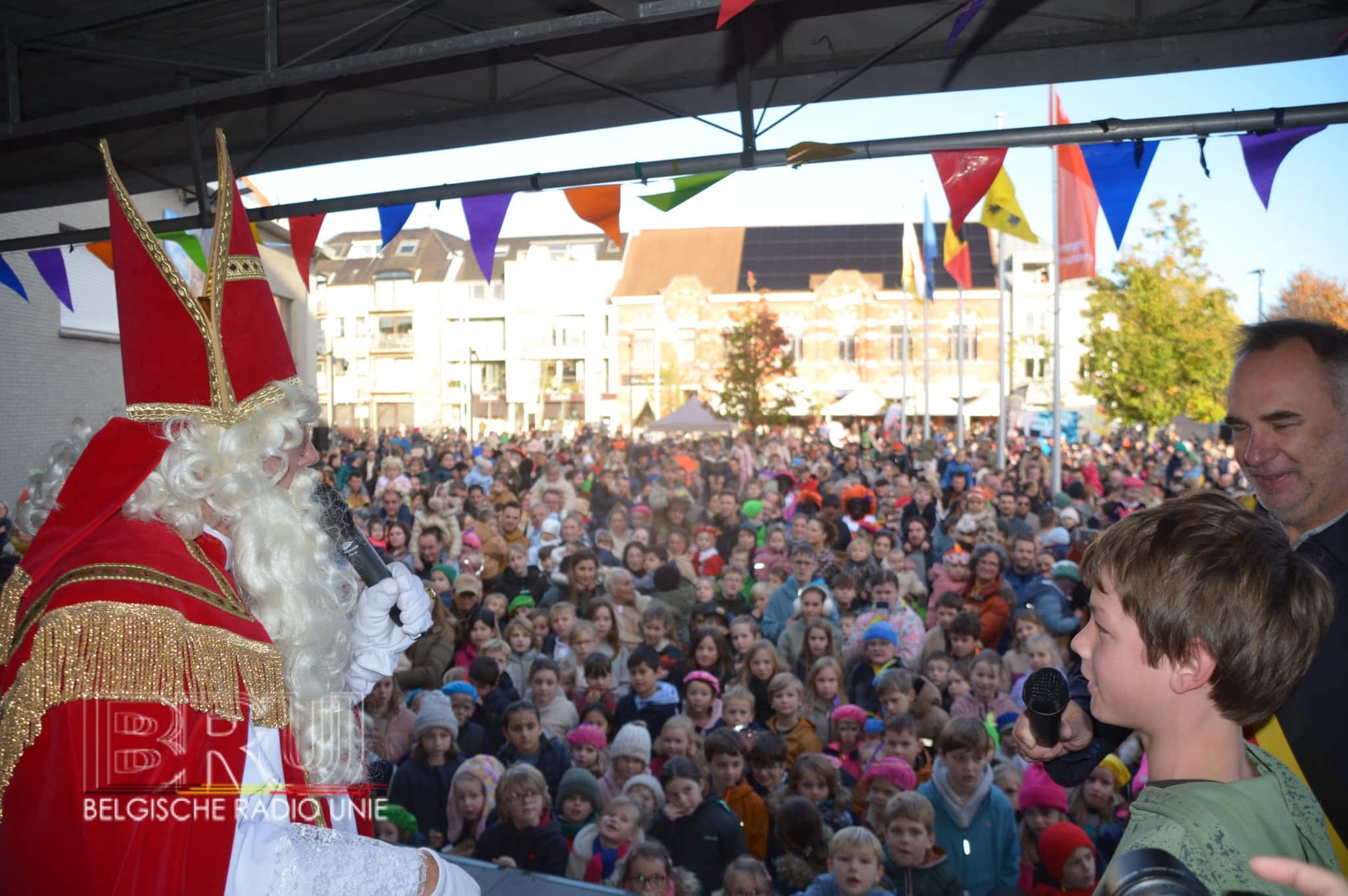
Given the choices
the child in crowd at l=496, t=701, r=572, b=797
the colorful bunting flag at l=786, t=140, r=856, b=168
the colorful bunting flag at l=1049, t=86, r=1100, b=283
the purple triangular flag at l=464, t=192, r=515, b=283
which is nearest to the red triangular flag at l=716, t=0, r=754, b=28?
the colorful bunting flag at l=786, t=140, r=856, b=168

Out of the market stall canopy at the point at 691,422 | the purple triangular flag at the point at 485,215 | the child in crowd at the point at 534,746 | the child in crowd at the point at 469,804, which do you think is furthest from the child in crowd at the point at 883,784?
the market stall canopy at the point at 691,422

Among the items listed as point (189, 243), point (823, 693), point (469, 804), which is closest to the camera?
point (469, 804)

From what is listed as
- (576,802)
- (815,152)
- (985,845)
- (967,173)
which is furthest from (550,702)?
→ (967,173)

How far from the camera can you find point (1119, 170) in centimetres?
457

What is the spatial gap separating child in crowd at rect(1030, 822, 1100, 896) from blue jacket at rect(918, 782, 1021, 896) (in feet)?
0.65

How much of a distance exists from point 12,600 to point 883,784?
3392 mm

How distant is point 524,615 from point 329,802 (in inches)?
177

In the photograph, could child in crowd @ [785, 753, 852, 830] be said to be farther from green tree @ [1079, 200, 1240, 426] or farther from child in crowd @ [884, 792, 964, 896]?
green tree @ [1079, 200, 1240, 426]

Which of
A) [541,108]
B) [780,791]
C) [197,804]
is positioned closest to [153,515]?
[197,804]

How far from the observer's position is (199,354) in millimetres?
1876

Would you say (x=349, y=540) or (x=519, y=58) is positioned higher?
(x=519, y=58)

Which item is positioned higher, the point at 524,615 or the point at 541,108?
the point at 541,108

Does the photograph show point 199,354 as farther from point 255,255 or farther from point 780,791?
point 780,791

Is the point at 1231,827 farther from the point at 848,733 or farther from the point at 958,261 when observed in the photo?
the point at 958,261
